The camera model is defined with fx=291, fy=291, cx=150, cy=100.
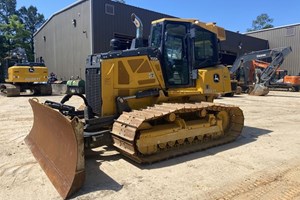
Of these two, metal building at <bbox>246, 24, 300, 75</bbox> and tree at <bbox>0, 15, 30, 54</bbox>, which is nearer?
metal building at <bbox>246, 24, 300, 75</bbox>

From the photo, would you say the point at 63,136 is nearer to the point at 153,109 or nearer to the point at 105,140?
the point at 105,140

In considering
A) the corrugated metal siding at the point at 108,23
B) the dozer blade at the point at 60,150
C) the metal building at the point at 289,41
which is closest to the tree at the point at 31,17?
the corrugated metal siding at the point at 108,23

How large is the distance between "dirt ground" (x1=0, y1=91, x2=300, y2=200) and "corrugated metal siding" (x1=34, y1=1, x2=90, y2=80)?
15822mm

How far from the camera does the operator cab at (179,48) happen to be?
630 centimetres

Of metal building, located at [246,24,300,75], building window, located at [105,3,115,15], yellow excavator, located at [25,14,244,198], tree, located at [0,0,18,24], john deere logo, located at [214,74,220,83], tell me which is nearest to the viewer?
yellow excavator, located at [25,14,244,198]

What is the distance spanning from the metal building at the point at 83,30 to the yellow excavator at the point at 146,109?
11.1 m

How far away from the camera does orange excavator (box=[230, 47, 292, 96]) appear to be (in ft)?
65.6

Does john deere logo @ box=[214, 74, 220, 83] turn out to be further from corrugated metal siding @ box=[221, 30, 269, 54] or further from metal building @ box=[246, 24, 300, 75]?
metal building @ box=[246, 24, 300, 75]

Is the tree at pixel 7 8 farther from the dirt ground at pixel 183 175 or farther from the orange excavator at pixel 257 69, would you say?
the dirt ground at pixel 183 175

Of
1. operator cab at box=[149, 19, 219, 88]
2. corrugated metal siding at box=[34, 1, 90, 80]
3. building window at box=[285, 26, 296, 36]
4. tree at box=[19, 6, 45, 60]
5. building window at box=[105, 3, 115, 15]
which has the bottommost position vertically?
operator cab at box=[149, 19, 219, 88]

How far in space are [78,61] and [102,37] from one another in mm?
3335

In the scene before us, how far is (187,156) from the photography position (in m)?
5.31

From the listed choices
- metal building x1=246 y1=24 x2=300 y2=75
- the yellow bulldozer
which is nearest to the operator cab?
the yellow bulldozer

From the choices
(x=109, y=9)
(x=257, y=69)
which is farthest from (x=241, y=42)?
(x=109, y=9)
